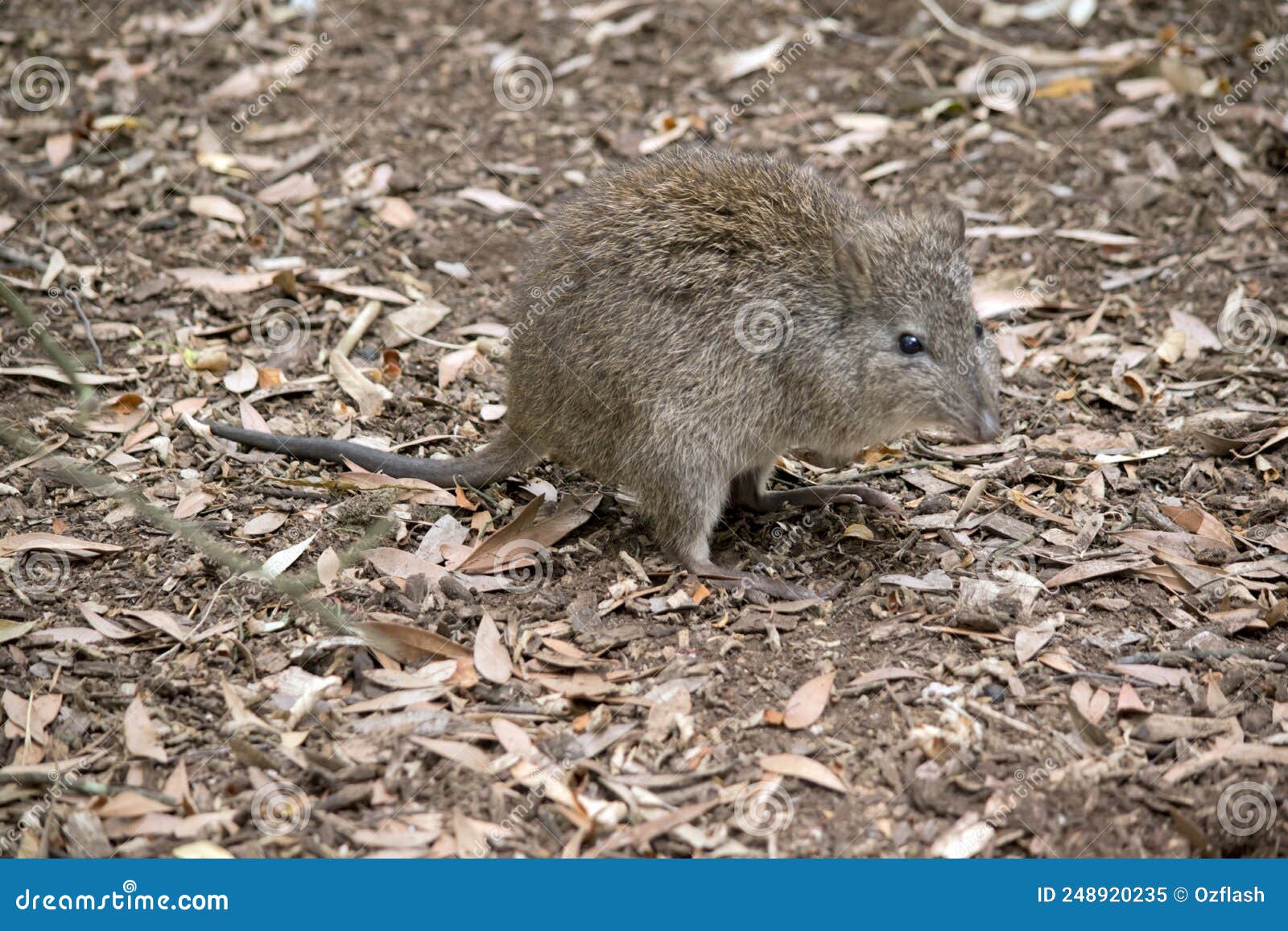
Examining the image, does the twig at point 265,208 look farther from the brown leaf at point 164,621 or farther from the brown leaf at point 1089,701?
the brown leaf at point 1089,701

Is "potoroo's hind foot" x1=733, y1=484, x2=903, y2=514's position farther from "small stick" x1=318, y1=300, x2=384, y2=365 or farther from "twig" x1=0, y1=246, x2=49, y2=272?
"twig" x1=0, y1=246, x2=49, y2=272

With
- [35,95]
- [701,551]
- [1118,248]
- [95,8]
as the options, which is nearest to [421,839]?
[701,551]

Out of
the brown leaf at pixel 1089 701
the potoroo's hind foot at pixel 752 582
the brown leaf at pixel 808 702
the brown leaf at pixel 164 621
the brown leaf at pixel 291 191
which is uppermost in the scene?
the brown leaf at pixel 291 191

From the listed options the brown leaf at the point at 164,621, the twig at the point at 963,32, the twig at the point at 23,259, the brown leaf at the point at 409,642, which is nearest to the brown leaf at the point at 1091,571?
the brown leaf at the point at 409,642

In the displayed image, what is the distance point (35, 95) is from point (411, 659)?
573cm

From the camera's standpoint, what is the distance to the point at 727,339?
16.8 feet

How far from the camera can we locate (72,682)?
4.46 metres

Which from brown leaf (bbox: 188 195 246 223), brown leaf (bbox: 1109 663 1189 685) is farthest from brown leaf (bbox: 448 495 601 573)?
brown leaf (bbox: 188 195 246 223)

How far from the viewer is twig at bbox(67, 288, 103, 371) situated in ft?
20.7

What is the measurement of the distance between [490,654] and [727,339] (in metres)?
1.57

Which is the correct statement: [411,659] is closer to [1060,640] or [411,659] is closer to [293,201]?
[1060,640]

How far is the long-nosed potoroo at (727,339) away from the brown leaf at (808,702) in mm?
634

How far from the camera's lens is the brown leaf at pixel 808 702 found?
432 centimetres

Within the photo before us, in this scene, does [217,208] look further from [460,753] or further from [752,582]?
[460,753]
